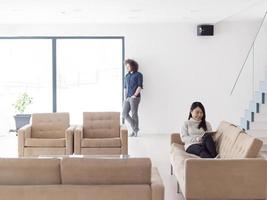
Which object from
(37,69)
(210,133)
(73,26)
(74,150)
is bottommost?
(74,150)

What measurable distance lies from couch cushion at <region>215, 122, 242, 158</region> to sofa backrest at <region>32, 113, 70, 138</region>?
2.78m

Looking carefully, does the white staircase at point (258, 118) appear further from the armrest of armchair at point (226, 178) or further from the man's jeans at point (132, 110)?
the armrest of armchair at point (226, 178)

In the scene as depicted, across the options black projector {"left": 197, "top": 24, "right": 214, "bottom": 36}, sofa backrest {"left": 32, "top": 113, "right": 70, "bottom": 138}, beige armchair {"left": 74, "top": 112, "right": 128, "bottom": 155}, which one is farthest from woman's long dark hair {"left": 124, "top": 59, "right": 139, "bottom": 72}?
sofa backrest {"left": 32, "top": 113, "right": 70, "bottom": 138}

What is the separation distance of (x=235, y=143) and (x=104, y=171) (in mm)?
2036

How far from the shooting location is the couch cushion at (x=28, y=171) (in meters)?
3.33

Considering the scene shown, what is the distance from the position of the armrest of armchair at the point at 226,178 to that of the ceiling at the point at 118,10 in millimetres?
3452

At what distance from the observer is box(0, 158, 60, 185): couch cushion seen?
3.33 metres

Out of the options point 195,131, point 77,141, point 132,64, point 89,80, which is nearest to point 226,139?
point 195,131

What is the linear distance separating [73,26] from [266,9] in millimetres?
4325

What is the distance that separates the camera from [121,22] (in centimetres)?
1011

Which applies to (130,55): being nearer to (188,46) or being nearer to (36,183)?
(188,46)

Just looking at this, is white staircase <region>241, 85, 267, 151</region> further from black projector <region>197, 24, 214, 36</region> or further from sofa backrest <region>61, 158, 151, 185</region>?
sofa backrest <region>61, 158, 151, 185</region>

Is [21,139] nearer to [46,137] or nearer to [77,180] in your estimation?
[46,137]

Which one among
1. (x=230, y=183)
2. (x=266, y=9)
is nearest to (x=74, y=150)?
(x=230, y=183)
